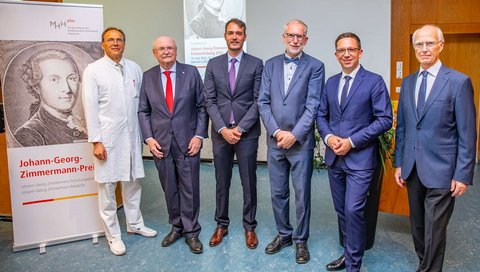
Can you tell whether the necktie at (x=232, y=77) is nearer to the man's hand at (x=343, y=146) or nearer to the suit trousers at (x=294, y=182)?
the suit trousers at (x=294, y=182)

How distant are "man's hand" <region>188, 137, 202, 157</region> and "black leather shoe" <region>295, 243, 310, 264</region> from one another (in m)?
1.05

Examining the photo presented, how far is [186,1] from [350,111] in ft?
12.5

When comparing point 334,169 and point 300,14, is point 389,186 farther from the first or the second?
point 300,14

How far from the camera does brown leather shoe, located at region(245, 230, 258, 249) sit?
2.97 metres

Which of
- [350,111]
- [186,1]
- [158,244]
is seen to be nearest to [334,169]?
[350,111]

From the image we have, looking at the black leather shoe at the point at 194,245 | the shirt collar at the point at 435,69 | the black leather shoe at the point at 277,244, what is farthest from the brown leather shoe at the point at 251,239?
the shirt collar at the point at 435,69

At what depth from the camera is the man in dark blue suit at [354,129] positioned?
2.35 meters

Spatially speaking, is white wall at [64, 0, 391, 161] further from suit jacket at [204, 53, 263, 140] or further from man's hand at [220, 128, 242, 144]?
man's hand at [220, 128, 242, 144]

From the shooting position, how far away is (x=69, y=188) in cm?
315

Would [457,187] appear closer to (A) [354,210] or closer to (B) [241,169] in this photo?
(A) [354,210]

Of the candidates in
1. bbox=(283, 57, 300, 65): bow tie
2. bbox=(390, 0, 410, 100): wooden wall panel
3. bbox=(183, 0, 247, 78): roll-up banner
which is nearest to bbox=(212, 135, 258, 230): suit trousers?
bbox=(283, 57, 300, 65): bow tie

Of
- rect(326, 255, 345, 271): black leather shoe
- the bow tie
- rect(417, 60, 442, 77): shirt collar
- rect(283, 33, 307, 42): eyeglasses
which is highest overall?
rect(283, 33, 307, 42): eyeglasses

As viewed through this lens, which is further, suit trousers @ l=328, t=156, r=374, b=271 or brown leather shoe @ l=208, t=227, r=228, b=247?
brown leather shoe @ l=208, t=227, r=228, b=247

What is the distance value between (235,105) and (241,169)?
0.51 metres
